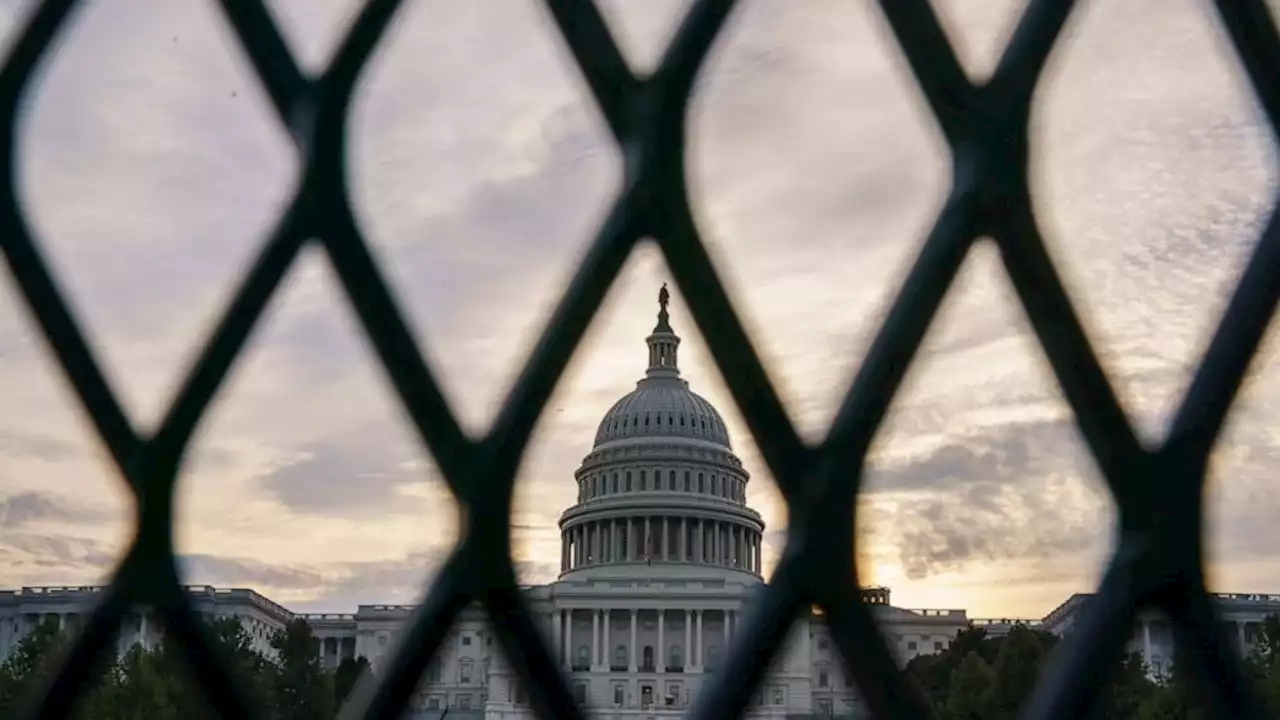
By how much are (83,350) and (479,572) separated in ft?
1.93

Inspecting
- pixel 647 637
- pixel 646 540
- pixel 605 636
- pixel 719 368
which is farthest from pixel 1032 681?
pixel 646 540

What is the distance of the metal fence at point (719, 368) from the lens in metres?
1.76

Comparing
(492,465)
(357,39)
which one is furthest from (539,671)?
(357,39)

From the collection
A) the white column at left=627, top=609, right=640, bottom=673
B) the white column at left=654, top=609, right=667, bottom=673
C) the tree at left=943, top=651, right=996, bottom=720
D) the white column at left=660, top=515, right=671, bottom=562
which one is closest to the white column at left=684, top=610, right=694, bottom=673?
the white column at left=654, top=609, right=667, bottom=673

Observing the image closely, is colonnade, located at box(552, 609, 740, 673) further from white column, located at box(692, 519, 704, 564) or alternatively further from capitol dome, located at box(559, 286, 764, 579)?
white column, located at box(692, 519, 704, 564)

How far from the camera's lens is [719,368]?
1.83m

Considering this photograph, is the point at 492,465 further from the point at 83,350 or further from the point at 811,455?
the point at 83,350

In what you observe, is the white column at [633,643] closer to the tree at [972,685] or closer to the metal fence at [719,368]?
the tree at [972,685]

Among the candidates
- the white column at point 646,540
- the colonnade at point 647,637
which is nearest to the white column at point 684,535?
the white column at point 646,540

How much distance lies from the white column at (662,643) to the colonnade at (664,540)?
447 centimetres

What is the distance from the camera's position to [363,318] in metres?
1.85

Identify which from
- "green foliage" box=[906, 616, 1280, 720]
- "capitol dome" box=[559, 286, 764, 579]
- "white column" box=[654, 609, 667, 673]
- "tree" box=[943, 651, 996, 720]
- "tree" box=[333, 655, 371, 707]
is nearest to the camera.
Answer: "green foliage" box=[906, 616, 1280, 720]

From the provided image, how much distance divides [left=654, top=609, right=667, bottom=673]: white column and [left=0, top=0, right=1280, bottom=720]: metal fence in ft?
265

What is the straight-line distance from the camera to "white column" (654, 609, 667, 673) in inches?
3216
